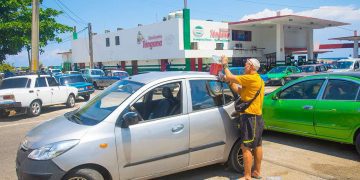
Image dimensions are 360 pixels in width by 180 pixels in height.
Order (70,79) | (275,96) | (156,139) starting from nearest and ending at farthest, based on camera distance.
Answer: (156,139) → (275,96) → (70,79)

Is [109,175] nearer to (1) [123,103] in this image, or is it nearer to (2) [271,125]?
(1) [123,103]

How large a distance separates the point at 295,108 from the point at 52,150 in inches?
191

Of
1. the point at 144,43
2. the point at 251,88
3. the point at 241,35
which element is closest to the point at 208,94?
the point at 251,88

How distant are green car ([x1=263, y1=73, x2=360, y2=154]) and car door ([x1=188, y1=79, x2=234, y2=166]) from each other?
226 cm

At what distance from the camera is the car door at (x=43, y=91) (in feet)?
43.2

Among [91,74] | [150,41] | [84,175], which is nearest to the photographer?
[84,175]

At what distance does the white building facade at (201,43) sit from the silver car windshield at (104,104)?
79.8 ft

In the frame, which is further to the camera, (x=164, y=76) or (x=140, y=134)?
(x=164, y=76)

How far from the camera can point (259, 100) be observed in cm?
488

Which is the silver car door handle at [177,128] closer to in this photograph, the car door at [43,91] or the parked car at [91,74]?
the car door at [43,91]

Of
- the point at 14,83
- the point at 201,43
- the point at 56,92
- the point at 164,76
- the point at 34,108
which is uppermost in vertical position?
the point at 201,43

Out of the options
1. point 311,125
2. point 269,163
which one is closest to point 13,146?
point 269,163

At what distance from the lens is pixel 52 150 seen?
3885 millimetres

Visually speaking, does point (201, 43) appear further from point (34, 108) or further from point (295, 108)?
point (295, 108)
